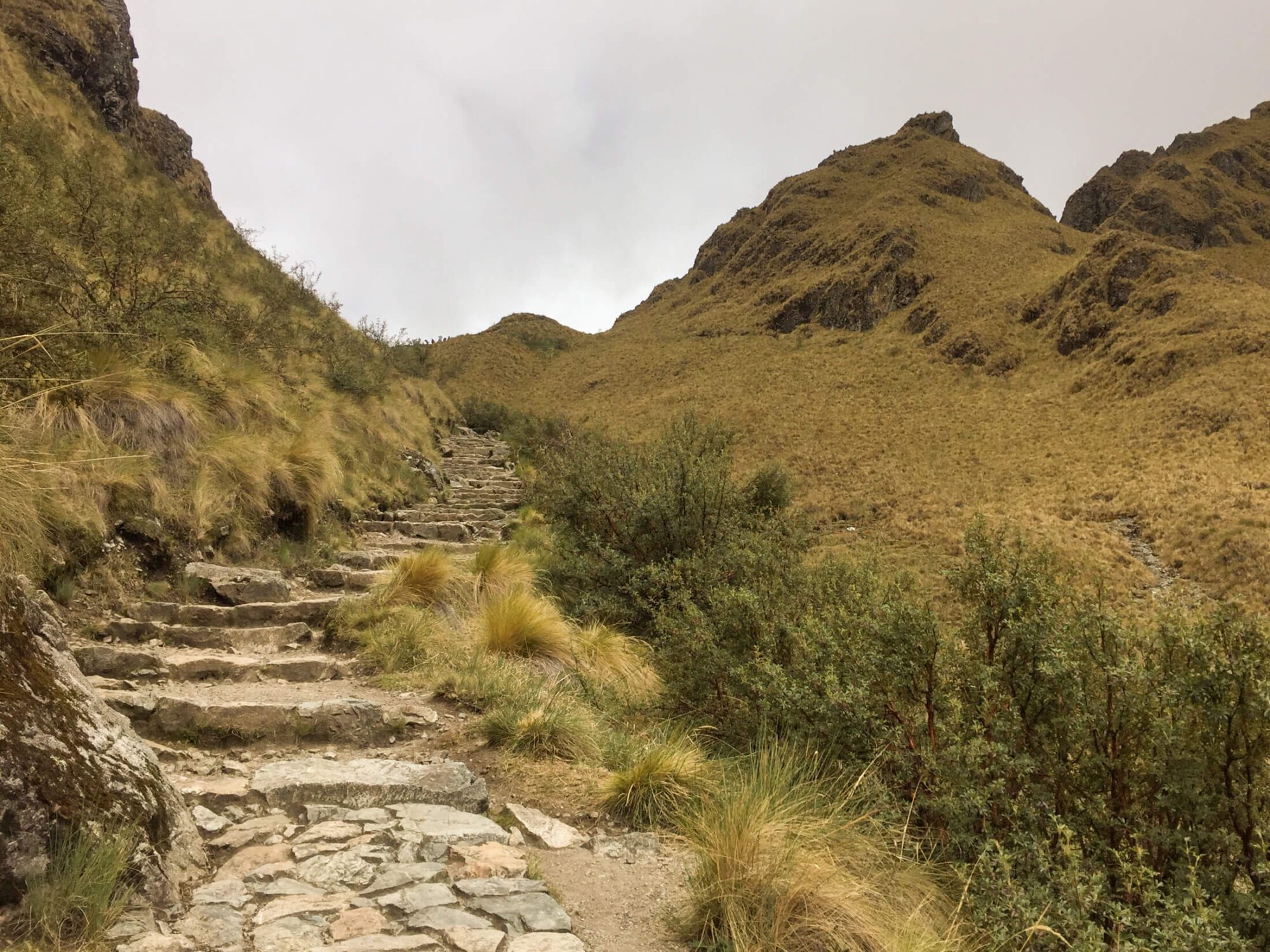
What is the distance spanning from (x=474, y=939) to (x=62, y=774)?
139 cm

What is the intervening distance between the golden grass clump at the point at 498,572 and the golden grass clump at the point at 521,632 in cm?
85

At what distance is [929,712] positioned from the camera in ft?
11.0

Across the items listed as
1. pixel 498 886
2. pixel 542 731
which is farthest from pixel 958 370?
pixel 498 886

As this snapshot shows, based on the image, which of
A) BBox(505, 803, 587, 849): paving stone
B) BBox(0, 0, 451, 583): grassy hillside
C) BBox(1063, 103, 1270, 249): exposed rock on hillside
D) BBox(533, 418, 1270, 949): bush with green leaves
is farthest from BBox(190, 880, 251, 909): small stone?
BBox(1063, 103, 1270, 249): exposed rock on hillside

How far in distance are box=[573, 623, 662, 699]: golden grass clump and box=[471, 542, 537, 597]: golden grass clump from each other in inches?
38.5

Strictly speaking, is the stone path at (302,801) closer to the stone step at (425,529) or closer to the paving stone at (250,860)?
the paving stone at (250,860)

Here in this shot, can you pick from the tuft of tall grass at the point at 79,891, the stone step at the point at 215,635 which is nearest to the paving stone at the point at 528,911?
the tuft of tall grass at the point at 79,891

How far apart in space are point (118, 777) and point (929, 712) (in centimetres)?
341

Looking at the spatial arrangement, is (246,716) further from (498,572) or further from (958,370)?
(958,370)

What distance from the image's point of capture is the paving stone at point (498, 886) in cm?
243

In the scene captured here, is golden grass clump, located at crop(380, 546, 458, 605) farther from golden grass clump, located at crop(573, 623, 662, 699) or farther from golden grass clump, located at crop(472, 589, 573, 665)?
golden grass clump, located at crop(573, 623, 662, 699)

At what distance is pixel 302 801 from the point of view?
122 inches

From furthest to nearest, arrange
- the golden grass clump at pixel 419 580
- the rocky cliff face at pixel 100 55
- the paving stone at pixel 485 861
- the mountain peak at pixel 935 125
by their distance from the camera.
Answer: the mountain peak at pixel 935 125 < the rocky cliff face at pixel 100 55 < the golden grass clump at pixel 419 580 < the paving stone at pixel 485 861

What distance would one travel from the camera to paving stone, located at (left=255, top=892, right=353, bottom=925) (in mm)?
2180
